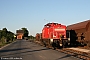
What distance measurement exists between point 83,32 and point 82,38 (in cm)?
136

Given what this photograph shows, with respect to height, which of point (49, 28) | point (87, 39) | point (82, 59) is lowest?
point (82, 59)

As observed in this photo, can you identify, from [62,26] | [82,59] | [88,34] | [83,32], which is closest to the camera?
[82,59]

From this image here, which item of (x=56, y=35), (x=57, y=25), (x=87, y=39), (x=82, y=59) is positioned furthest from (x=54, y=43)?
(x=82, y=59)

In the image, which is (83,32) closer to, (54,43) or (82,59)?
(54,43)

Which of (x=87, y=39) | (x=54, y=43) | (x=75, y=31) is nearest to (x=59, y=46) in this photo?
(x=54, y=43)

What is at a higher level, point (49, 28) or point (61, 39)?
point (49, 28)

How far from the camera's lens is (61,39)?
95.5 ft

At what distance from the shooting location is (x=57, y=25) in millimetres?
31141

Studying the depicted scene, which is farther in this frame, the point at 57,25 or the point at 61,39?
the point at 57,25

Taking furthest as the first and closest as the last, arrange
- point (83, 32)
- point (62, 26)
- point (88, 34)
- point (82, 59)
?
point (62, 26)
point (83, 32)
point (88, 34)
point (82, 59)

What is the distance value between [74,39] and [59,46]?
127 inches

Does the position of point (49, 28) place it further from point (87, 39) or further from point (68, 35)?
point (87, 39)

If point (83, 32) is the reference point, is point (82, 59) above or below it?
below

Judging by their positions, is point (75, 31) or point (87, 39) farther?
point (75, 31)
